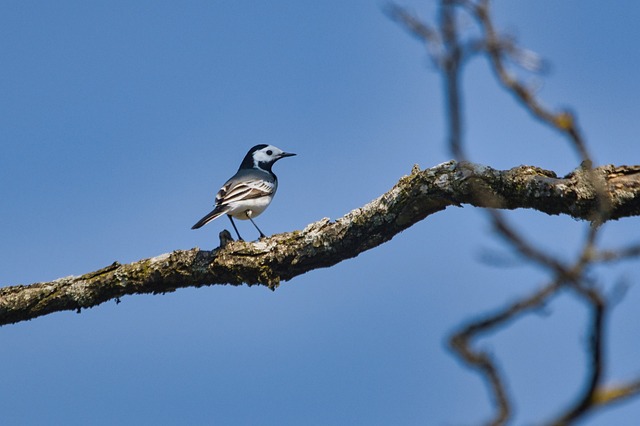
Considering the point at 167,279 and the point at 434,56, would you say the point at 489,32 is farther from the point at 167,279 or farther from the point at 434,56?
the point at 167,279

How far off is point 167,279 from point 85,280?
32.1 inches

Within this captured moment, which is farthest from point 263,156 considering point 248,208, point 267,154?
point 248,208

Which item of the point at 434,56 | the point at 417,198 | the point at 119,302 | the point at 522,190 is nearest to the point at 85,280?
the point at 119,302

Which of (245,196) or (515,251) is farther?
(245,196)

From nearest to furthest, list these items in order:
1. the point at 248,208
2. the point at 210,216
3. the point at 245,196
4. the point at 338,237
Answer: the point at 338,237
the point at 210,216
the point at 245,196
the point at 248,208

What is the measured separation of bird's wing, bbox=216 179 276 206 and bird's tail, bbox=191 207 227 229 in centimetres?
24

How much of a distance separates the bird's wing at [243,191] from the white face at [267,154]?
231cm

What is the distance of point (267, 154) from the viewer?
15078 mm

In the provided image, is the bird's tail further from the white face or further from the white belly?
the white face

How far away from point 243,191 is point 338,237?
182 inches

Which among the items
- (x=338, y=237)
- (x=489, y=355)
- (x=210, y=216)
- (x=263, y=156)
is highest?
(x=263, y=156)

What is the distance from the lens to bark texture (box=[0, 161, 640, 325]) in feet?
21.4

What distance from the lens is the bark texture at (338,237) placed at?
653 centimetres

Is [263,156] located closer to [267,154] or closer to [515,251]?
[267,154]
